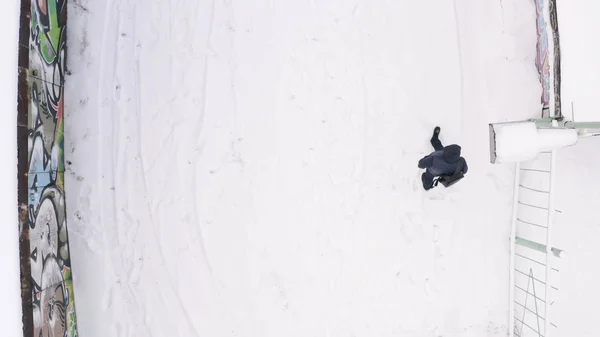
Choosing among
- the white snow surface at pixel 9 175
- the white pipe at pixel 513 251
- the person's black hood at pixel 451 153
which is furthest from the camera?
the white pipe at pixel 513 251

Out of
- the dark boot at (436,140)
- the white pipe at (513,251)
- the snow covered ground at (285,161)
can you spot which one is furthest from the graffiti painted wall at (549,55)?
the dark boot at (436,140)

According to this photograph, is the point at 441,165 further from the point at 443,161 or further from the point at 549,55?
the point at 549,55

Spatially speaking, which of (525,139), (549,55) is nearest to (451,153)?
(525,139)

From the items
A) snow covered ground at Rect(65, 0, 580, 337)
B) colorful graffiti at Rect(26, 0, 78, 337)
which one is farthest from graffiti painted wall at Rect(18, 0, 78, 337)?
snow covered ground at Rect(65, 0, 580, 337)

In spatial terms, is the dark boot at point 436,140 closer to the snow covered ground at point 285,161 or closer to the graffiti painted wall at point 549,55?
the snow covered ground at point 285,161

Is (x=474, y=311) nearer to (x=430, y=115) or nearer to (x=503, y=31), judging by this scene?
(x=430, y=115)
